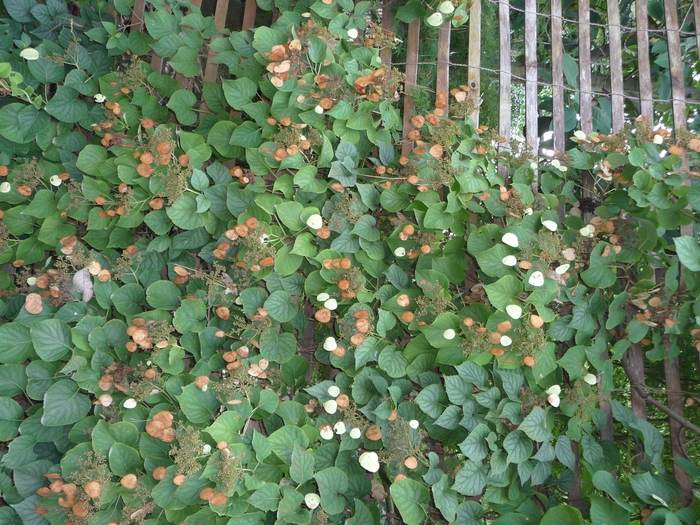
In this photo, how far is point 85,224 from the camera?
172 centimetres

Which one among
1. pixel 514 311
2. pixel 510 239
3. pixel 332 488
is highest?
pixel 510 239

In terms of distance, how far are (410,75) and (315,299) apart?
783 mm

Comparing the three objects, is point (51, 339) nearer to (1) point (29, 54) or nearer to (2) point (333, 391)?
(2) point (333, 391)

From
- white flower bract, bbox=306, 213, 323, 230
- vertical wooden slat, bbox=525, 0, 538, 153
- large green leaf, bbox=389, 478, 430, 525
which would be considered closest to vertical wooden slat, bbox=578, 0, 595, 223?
vertical wooden slat, bbox=525, 0, 538, 153

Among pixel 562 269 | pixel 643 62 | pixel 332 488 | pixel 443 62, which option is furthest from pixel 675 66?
pixel 332 488

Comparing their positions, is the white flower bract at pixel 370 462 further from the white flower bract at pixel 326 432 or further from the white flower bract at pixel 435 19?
the white flower bract at pixel 435 19

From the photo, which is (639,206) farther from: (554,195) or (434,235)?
(434,235)

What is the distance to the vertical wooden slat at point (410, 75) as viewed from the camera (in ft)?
5.44

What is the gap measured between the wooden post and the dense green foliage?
150 mm

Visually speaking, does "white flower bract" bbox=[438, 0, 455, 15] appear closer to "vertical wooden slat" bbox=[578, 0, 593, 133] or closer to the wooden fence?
the wooden fence

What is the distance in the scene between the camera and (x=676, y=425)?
150 cm

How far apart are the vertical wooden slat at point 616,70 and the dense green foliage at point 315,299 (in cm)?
15

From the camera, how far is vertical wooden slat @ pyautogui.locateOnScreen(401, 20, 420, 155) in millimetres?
1659

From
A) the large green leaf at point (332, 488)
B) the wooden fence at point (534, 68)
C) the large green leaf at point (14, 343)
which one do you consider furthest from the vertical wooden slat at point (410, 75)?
the large green leaf at point (14, 343)
